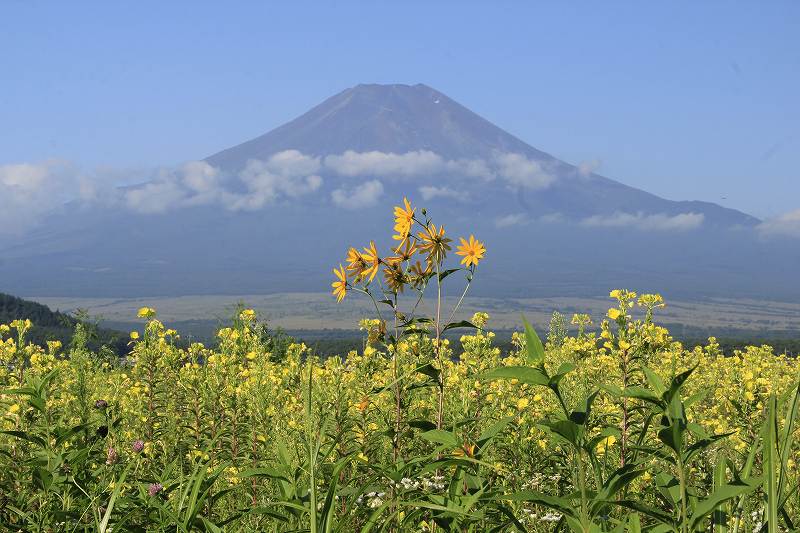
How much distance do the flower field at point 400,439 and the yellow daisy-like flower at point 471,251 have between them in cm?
2

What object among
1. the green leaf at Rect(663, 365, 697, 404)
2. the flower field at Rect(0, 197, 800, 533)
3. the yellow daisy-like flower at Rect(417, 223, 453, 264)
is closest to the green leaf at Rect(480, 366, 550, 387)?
the flower field at Rect(0, 197, 800, 533)

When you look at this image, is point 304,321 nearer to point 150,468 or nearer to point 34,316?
point 34,316

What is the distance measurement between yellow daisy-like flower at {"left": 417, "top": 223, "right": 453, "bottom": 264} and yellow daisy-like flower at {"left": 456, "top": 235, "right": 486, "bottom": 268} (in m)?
0.12

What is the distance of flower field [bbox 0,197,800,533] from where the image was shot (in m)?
2.52

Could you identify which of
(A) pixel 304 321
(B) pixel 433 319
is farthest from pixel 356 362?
A: (A) pixel 304 321

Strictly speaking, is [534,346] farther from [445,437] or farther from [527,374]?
[445,437]

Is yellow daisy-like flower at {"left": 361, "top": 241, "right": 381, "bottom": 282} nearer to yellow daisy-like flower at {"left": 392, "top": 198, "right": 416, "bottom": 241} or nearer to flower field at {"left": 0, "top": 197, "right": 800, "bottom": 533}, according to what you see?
flower field at {"left": 0, "top": 197, "right": 800, "bottom": 533}

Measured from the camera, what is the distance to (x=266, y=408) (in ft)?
→ 18.5

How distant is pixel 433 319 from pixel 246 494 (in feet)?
7.00

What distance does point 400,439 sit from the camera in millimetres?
4656

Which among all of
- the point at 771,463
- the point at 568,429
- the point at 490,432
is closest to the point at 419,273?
the point at 490,432

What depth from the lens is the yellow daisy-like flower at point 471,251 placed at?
4.22 m

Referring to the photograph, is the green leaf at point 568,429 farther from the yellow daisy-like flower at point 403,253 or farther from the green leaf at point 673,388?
the yellow daisy-like flower at point 403,253

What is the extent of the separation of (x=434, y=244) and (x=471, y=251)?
29 cm
